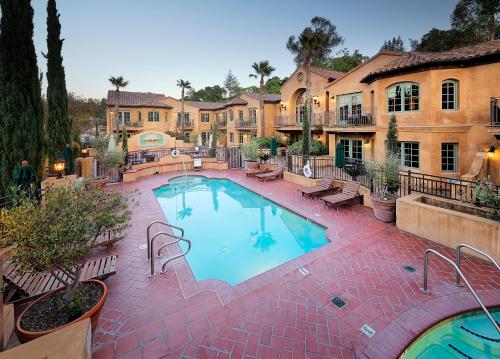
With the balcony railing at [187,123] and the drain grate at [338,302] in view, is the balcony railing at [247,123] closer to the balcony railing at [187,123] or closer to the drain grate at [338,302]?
the balcony railing at [187,123]

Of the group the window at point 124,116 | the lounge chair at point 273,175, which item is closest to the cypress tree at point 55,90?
the lounge chair at point 273,175

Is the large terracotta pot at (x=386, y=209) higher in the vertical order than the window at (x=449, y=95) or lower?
lower

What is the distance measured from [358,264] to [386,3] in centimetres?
2621

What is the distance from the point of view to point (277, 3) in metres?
22.0

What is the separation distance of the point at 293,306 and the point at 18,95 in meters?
12.8

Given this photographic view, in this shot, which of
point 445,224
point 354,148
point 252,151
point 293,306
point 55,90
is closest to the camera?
point 293,306

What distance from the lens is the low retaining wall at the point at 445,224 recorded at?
623 centimetres

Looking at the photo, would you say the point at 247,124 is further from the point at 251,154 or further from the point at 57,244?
the point at 57,244

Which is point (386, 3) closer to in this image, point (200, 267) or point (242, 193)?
point (242, 193)

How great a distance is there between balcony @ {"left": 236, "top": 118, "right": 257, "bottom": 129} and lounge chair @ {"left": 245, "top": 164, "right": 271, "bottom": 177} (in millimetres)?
16171

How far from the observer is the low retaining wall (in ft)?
20.4

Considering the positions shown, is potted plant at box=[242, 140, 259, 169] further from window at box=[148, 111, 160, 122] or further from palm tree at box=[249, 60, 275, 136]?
window at box=[148, 111, 160, 122]

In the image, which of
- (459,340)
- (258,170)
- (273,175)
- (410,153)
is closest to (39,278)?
(459,340)

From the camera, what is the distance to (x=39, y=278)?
5.22m
